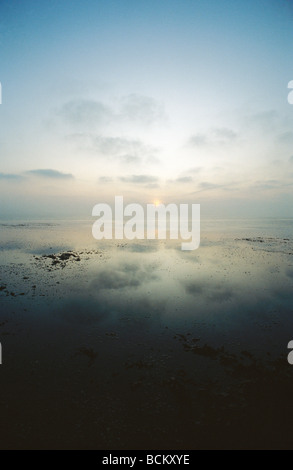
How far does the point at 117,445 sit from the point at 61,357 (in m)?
6.94

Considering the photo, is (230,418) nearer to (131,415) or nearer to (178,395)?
(178,395)

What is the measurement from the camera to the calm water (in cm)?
948

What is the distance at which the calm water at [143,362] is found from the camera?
948 cm

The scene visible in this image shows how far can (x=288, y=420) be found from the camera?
10.1 metres

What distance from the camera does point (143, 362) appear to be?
45.6ft

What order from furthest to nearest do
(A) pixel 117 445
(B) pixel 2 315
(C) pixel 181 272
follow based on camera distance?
(C) pixel 181 272, (B) pixel 2 315, (A) pixel 117 445
